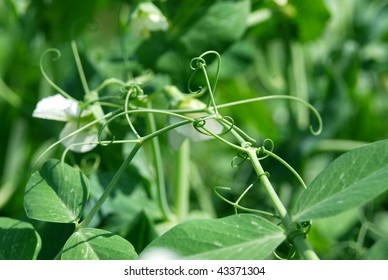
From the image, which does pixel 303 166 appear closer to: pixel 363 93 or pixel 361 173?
pixel 363 93

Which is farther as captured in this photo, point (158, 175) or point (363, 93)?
point (363, 93)

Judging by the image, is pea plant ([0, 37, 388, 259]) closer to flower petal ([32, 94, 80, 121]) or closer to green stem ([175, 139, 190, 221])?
flower petal ([32, 94, 80, 121])

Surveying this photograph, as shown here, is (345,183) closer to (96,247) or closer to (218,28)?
(96,247)

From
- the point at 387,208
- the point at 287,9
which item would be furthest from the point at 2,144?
the point at 387,208

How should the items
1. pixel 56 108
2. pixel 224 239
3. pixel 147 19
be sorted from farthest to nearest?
1. pixel 147 19
2. pixel 56 108
3. pixel 224 239

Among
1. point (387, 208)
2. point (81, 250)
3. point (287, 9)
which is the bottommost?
point (387, 208)

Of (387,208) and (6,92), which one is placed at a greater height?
(6,92)

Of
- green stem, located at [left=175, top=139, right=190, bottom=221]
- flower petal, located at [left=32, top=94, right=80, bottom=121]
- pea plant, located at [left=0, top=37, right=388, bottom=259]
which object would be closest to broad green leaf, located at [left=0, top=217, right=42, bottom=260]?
pea plant, located at [left=0, top=37, right=388, bottom=259]

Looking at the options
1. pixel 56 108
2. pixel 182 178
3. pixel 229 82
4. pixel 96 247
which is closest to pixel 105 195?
pixel 96 247
